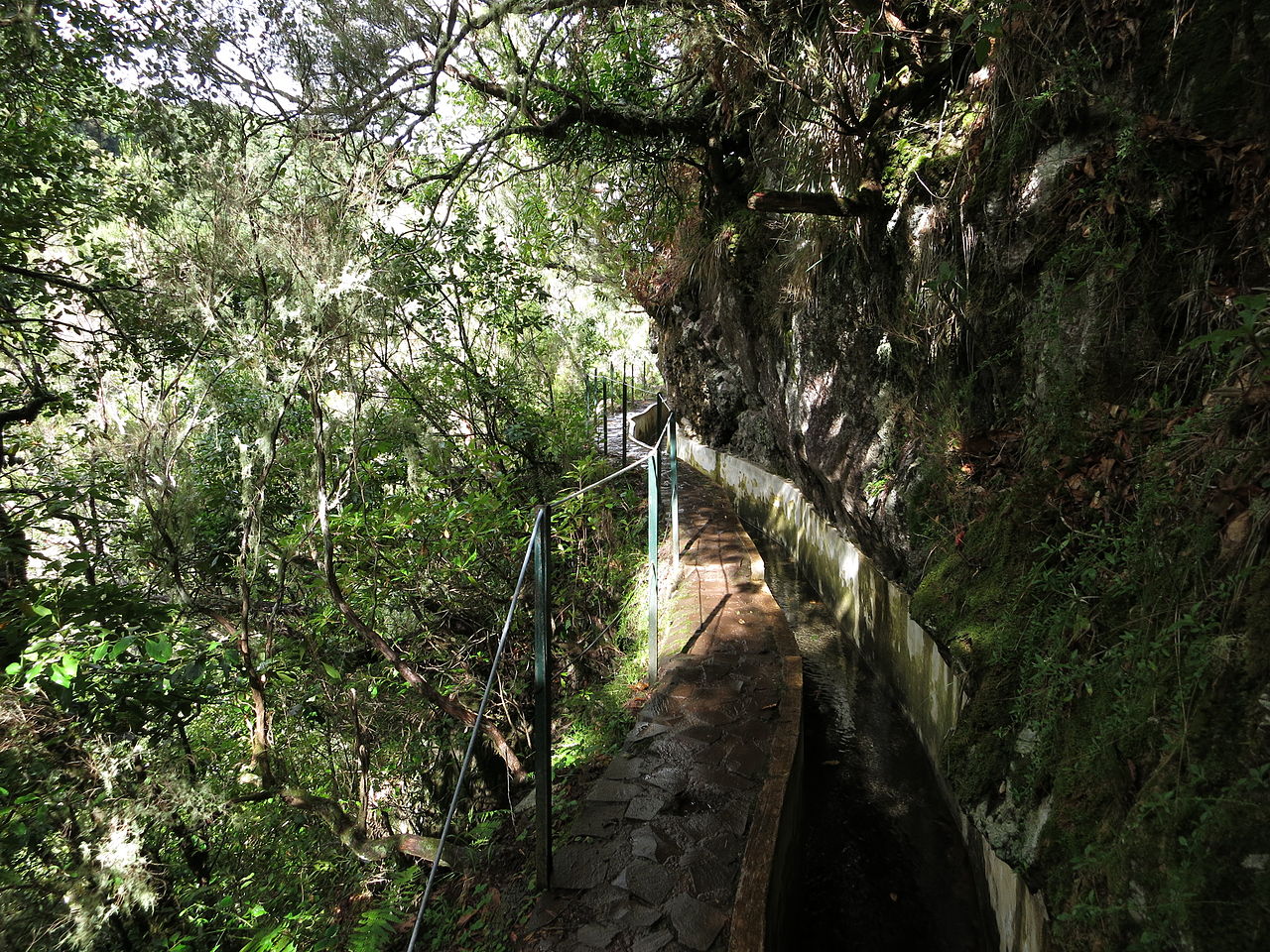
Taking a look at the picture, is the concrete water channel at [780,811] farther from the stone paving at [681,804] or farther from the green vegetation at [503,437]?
the green vegetation at [503,437]

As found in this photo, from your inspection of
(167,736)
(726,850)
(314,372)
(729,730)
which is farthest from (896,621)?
(167,736)

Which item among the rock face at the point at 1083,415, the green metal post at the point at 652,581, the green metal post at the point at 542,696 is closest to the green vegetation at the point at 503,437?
the rock face at the point at 1083,415

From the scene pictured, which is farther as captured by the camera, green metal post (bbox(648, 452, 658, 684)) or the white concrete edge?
green metal post (bbox(648, 452, 658, 684))

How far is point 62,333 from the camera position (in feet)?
17.3

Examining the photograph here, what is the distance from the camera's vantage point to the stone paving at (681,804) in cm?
280

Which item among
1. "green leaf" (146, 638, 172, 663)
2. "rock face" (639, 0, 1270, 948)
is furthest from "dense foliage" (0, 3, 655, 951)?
"rock face" (639, 0, 1270, 948)

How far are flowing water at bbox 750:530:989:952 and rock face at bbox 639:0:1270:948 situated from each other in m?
1.25

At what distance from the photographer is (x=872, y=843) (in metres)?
4.23

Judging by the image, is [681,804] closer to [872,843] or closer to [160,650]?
[872,843]

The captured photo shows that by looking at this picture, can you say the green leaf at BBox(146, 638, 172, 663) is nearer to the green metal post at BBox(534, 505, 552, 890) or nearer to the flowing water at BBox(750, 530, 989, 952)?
the green metal post at BBox(534, 505, 552, 890)

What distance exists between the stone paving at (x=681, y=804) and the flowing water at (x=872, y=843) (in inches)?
24.4

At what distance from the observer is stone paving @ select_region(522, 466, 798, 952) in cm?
280

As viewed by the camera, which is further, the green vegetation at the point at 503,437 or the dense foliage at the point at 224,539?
the dense foliage at the point at 224,539

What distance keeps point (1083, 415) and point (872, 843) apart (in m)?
2.97
